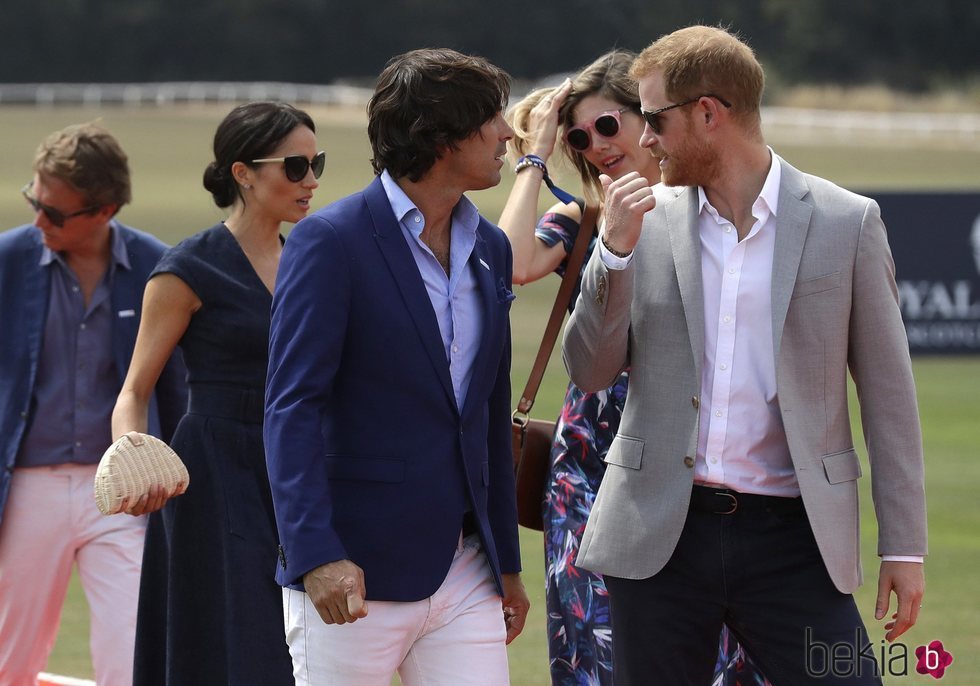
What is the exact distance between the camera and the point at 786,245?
378 centimetres

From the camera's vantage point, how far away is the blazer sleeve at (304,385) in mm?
3400

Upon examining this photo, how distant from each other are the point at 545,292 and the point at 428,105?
71.9ft

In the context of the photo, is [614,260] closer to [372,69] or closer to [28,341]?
[28,341]

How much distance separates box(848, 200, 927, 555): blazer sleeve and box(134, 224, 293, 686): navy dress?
1.86 m

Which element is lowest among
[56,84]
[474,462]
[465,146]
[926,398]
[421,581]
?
[926,398]

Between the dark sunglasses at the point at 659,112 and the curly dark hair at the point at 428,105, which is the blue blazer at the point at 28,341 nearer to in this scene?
the curly dark hair at the point at 428,105

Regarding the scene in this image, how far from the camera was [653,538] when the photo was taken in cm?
382

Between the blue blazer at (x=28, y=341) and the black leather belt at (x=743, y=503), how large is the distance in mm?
2293

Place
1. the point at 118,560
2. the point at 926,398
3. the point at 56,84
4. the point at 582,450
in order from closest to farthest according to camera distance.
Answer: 1. the point at 582,450
2. the point at 118,560
3. the point at 926,398
4. the point at 56,84

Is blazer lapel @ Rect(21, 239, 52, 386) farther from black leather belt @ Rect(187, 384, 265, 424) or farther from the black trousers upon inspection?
the black trousers

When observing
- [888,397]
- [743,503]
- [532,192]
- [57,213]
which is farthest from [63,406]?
[888,397]

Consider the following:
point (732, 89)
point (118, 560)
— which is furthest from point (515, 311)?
point (732, 89)

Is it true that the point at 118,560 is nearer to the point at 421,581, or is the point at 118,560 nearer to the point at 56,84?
the point at 421,581

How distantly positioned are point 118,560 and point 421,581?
225cm
